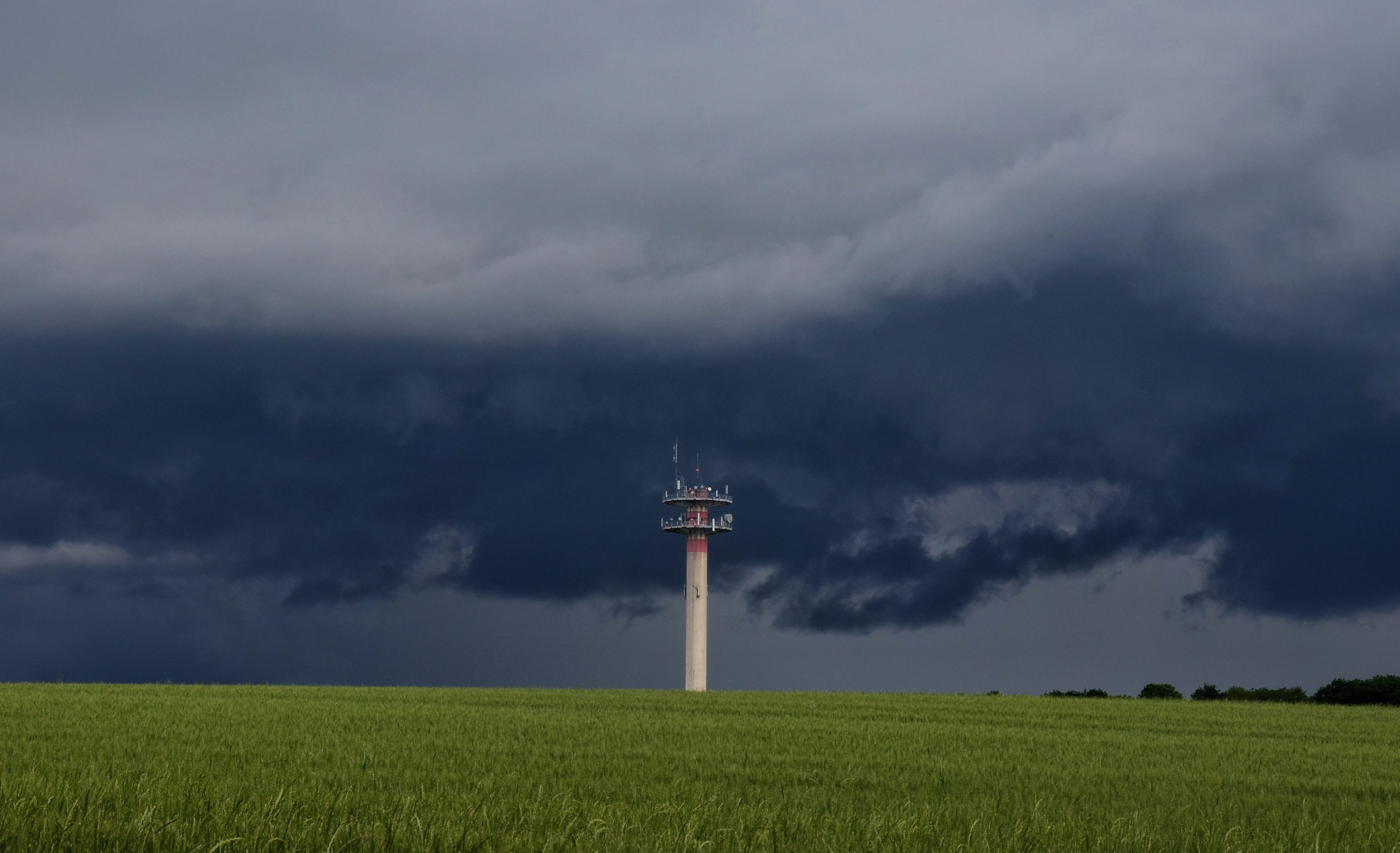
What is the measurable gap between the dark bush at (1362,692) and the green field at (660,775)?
23.1 m

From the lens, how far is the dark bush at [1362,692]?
213 ft

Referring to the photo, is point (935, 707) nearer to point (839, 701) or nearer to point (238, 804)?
point (839, 701)

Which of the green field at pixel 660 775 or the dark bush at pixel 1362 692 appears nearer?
the green field at pixel 660 775

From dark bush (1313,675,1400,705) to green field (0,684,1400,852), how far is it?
75.9 ft

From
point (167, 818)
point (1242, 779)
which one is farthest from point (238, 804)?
point (1242, 779)

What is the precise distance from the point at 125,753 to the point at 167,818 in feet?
47.5

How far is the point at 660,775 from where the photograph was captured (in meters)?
19.2

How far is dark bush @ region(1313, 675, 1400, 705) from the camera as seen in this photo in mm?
64938

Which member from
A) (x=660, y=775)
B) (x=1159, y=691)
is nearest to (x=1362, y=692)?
(x=1159, y=691)

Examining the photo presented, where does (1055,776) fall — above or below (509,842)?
below

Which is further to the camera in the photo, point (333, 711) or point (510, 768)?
point (333, 711)

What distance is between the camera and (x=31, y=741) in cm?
2277

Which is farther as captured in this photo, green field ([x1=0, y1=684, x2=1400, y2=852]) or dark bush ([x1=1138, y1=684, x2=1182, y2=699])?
dark bush ([x1=1138, y1=684, x2=1182, y2=699])

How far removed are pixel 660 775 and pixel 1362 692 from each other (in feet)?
204
